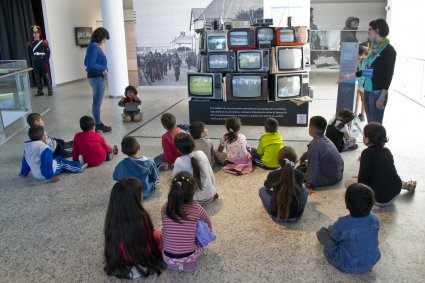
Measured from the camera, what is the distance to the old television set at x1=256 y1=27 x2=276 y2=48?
20.4 feet

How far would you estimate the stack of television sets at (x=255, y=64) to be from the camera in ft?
20.2

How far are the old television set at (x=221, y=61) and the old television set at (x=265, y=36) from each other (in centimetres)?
48

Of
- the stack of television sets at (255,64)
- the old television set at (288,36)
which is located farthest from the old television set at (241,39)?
the old television set at (288,36)

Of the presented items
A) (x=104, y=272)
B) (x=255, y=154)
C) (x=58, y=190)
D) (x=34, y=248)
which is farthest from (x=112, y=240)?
(x=255, y=154)

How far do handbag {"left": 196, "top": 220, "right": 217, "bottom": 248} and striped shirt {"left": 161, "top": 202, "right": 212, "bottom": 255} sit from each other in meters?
0.03

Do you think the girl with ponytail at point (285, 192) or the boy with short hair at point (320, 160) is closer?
the girl with ponytail at point (285, 192)

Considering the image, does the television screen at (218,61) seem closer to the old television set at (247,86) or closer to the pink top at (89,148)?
the old television set at (247,86)

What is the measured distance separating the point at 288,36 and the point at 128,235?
4.74 metres

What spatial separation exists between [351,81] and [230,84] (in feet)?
5.97

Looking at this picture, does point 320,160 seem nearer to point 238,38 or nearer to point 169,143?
point 169,143

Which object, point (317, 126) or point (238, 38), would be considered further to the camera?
point (238, 38)

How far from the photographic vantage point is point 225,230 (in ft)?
10.4

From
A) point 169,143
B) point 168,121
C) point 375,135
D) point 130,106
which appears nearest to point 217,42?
point 130,106

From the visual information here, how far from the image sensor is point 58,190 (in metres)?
4.08
